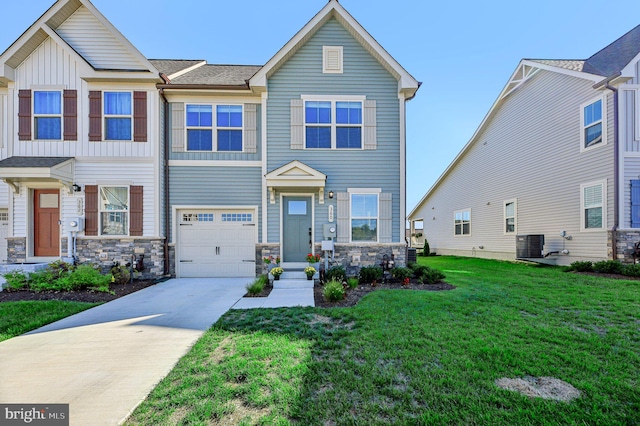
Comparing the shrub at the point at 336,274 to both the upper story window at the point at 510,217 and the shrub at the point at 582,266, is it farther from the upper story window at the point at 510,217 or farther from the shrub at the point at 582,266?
the upper story window at the point at 510,217

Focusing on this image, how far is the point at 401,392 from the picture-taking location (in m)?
2.64

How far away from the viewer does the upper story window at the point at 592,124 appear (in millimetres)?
9227

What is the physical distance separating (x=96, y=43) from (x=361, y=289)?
35.3 feet

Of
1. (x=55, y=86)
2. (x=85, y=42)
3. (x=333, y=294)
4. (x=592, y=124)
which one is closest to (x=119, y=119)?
(x=55, y=86)

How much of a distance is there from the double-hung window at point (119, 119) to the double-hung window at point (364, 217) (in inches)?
283

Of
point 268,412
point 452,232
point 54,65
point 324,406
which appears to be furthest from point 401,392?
point 452,232

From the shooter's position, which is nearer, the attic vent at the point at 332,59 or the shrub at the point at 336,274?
the shrub at the point at 336,274

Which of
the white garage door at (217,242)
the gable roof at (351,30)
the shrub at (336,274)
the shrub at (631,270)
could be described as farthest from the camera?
the white garage door at (217,242)

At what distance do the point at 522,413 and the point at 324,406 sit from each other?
1630 millimetres

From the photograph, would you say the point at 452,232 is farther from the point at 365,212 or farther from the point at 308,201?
the point at 308,201

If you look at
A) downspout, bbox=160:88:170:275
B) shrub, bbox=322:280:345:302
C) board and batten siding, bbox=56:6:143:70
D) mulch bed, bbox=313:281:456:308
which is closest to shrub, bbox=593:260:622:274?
mulch bed, bbox=313:281:456:308

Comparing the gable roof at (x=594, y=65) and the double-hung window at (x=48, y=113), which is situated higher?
the gable roof at (x=594, y=65)

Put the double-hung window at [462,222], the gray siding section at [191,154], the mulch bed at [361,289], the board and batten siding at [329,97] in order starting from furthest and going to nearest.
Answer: the double-hung window at [462,222] < the gray siding section at [191,154] < the board and batten siding at [329,97] < the mulch bed at [361,289]

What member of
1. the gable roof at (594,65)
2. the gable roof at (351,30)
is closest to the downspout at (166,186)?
the gable roof at (351,30)
